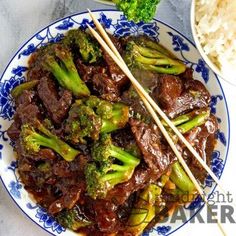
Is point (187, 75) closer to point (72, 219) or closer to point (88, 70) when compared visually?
point (88, 70)

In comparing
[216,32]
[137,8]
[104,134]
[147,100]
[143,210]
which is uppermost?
[137,8]

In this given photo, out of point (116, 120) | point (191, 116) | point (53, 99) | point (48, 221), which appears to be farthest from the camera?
point (48, 221)

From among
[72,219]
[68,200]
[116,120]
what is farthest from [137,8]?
[72,219]

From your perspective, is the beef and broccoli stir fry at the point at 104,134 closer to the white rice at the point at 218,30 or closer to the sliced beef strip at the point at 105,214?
the sliced beef strip at the point at 105,214

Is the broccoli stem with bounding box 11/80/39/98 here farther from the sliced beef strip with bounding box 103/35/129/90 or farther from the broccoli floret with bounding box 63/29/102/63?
the sliced beef strip with bounding box 103/35/129/90

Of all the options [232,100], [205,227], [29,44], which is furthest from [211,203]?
[29,44]

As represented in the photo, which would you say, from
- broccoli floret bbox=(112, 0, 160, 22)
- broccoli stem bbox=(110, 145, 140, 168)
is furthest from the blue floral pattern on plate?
broccoli floret bbox=(112, 0, 160, 22)
